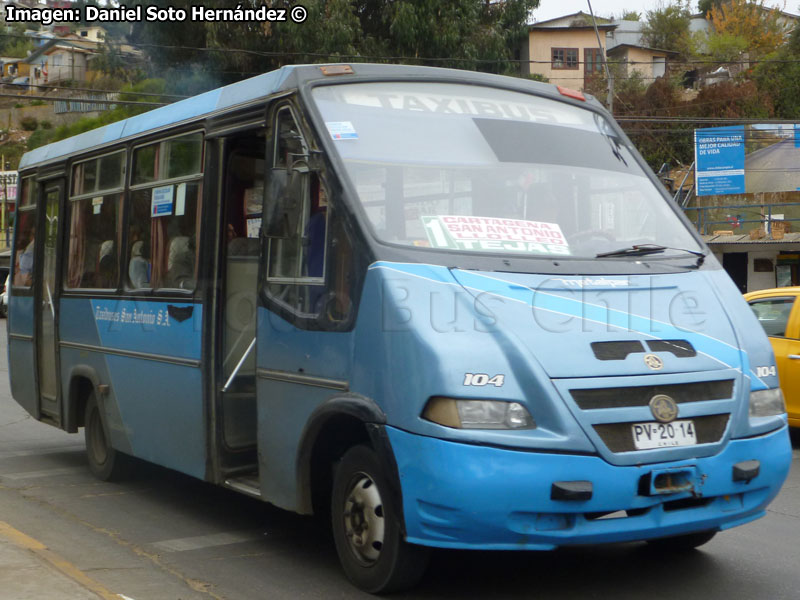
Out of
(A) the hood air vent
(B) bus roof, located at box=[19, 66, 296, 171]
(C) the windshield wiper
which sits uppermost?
(B) bus roof, located at box=[19, 66, 296, 171]

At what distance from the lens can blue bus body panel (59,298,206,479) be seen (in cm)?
660

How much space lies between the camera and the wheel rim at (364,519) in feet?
16.1

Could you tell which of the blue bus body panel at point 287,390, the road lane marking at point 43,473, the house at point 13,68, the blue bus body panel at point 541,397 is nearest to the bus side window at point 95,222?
the road lane marking at point 43,473

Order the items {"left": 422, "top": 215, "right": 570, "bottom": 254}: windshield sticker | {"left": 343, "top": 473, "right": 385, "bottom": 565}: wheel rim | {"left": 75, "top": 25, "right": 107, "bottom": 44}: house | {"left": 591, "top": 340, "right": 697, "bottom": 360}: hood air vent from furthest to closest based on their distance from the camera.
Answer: {"left": 75, "top": 25, "right": 107, "bottom": 44}: house → {"left": 422, "top": 215, "right": 570, "bottom": 254}: windshield sticker → {"left": 343, "top": 473, "right": 385, "bottom": 565}: wheel rim → {"left": 591, "top": 340, "right": 697, "bottom": 360}: hood air vent

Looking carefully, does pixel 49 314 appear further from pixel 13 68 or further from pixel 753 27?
pixel 13 68

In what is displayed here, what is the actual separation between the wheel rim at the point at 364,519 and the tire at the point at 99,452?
3.72 metres

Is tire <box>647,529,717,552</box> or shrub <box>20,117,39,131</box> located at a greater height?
shrub <box>20,117,39,131</box>

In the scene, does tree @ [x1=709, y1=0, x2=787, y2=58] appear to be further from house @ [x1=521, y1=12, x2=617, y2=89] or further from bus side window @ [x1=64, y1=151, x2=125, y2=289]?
bus side window @ [x1=64, y1=151, x2=125, y2=289]

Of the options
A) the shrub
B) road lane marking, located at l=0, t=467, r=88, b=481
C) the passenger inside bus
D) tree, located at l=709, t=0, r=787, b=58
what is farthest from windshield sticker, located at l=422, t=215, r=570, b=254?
the shrub

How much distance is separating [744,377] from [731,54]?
58.3m

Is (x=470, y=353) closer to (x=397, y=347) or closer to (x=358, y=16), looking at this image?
(x=397, y=347)

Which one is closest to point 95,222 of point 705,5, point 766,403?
point 766,403

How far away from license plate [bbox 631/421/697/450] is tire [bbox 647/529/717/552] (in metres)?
1.20

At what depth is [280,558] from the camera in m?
5.91
